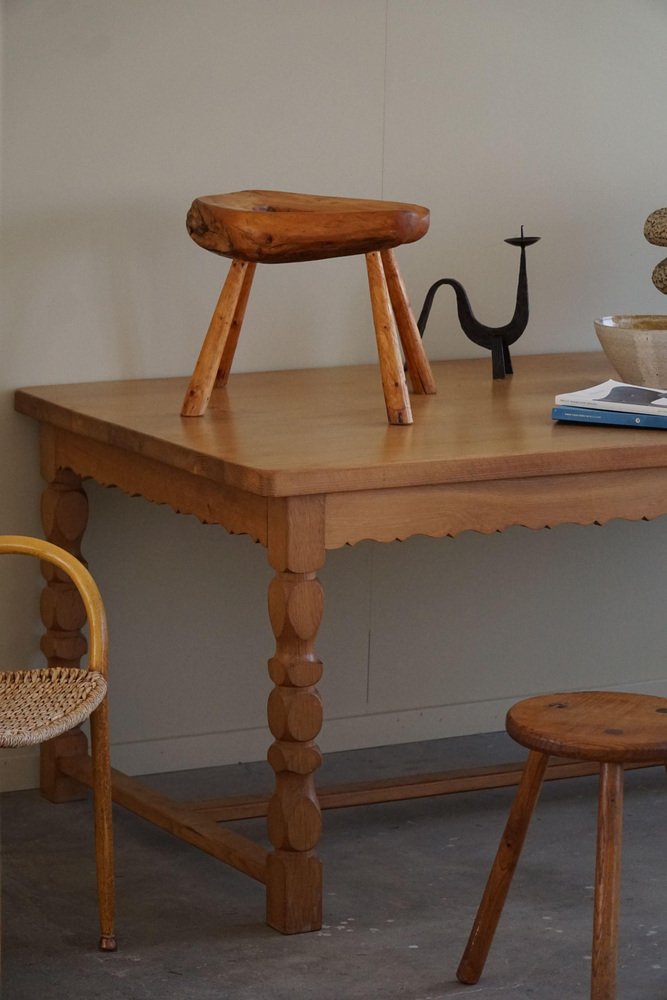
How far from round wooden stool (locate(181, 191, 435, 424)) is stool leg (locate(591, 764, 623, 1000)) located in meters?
0.79

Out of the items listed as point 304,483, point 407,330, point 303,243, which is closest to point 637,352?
point 407,330

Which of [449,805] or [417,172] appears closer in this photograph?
[449,805]

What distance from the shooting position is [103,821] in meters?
2.31

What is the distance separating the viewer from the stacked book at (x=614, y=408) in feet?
8.28

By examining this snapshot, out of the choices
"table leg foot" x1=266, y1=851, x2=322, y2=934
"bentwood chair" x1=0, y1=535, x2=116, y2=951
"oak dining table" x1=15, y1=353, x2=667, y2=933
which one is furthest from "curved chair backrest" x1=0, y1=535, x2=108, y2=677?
"table leg foot" x1=266, y1=851, x2=322, y2=934

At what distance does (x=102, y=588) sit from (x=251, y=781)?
1.67 feet

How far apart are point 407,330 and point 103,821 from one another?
3.43 ft

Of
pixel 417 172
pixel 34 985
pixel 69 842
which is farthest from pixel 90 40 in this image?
pixel 34 985

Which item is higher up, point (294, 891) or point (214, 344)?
point (214, 344)

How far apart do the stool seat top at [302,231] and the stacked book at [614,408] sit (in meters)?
0.38

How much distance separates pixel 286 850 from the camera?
2.42 m

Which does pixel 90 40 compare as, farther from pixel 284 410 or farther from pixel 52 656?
pixel 52 656

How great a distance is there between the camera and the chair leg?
7.43 feet

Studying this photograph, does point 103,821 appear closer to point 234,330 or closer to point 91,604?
point 91,604
